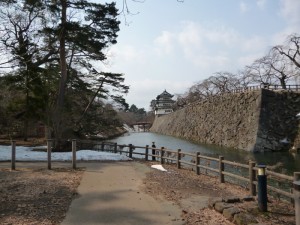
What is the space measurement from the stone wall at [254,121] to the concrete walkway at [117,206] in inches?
974

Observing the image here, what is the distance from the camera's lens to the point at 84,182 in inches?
396

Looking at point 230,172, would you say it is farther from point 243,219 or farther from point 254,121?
point 254,121

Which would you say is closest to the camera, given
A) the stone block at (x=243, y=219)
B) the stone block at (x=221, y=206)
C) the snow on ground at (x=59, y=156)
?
the stone block at (x=243, y=219)

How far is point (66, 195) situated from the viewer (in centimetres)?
839

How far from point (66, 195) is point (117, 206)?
1654 millimetres

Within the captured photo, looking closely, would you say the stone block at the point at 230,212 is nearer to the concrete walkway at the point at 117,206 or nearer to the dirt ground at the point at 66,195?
the dirt ground at the point at 66,195

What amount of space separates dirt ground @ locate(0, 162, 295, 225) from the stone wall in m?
22.7

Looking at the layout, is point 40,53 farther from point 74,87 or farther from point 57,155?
point 57,155

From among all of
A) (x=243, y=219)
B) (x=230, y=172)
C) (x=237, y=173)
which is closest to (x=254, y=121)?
(x=237, y=173)

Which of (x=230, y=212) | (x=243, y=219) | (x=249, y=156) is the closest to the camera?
(x=243, y=219)

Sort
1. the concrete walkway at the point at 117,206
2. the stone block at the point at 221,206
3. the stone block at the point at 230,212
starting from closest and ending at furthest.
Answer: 1. the stone block at the point at 230,212
2. the concrete walkway at the point at 117,206
3. the stone block at the point at 221,206

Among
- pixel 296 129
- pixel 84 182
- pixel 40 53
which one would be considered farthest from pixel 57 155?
pixel 296 129

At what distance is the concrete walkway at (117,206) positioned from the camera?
20.9ft

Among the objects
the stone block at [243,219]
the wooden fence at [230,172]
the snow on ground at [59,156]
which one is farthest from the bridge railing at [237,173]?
the snow on ground at [59,156]
